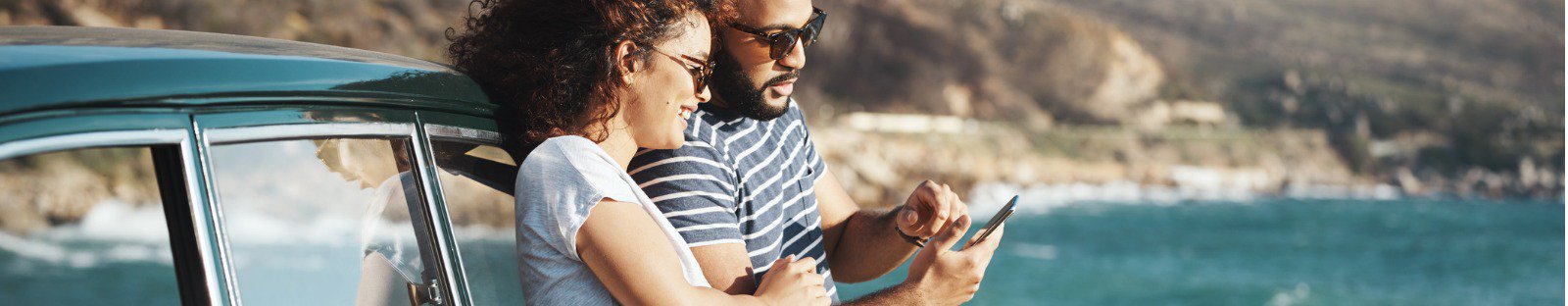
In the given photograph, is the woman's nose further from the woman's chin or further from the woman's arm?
the woman's arm

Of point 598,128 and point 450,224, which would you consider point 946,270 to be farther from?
point 450,224

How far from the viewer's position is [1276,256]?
1885 inches

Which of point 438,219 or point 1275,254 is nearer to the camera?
point 438,219

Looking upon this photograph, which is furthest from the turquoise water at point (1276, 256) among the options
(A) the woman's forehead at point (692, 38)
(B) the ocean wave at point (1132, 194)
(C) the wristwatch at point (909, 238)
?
(A) the woman's forehead at point (692, 38)

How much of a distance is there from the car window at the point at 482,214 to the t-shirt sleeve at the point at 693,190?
22 centimetres

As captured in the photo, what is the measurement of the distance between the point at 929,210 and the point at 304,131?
1295 mm

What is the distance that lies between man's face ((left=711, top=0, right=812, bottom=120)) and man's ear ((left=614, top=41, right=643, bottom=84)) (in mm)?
416

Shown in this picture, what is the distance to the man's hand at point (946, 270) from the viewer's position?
2150 millimetres

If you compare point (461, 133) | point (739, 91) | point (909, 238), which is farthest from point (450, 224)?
point (909, 238)

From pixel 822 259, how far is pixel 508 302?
2.46ft

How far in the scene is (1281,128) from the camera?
72.7 m

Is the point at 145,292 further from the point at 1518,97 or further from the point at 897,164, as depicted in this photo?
the point at 1518,97

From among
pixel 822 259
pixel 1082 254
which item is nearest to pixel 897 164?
pixel 1082 254

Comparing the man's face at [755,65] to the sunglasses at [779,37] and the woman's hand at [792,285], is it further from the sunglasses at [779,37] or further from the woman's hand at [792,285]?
the woman's hand at [792,285]
